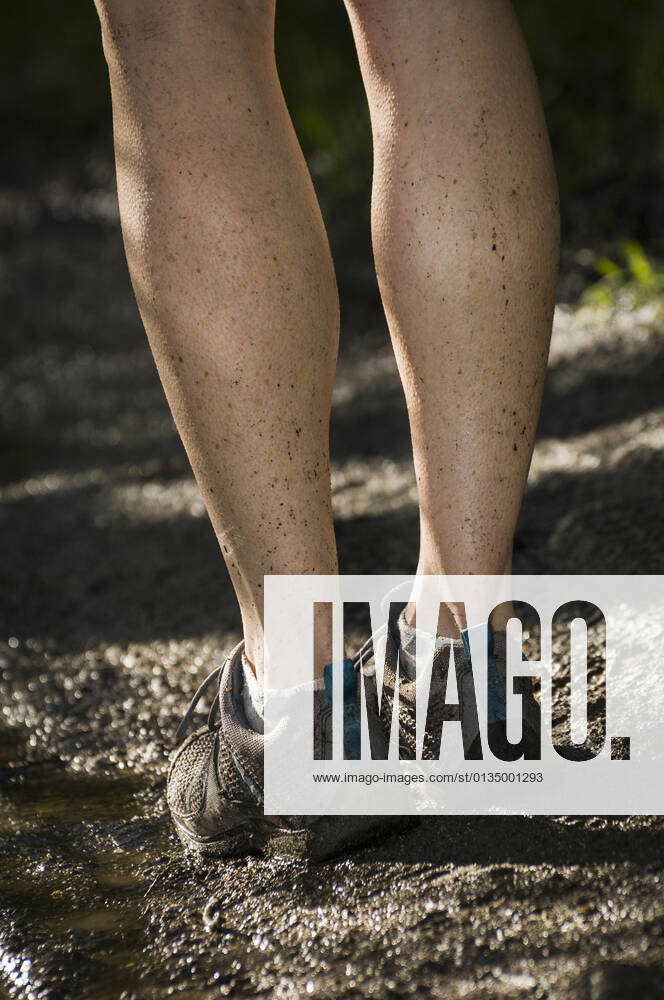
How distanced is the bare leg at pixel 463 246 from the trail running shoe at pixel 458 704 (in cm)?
5

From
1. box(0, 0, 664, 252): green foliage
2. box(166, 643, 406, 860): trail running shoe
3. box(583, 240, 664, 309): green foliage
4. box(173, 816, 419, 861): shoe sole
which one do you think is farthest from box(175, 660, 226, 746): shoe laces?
box(0, 0, 664, 252): green foliage

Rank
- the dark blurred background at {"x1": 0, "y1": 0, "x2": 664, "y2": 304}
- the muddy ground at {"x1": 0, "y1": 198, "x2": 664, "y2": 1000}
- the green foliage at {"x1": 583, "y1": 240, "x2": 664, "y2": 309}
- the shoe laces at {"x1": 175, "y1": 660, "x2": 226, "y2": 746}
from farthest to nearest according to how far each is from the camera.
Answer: the dark blurred background at {"x1": 0, "y1": 0, "x2": 664, "y2": 304}, the green foliage at {"x1": 583, "y1": 240, "x2": 664, "y2": 309}, the shoe laces at {"x1": 175, "y1": 660, "x2": 226, "y2": 746}, the muddy ground at {"x1": 0, "y1": 198, "x2": 664, "y2": 1000}

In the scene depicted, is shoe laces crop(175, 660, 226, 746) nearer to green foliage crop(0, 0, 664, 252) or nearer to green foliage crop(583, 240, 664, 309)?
green foliage crop(583, 240, 664, 309)

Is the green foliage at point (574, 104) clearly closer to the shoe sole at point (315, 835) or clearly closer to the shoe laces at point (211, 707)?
the shoe laces at point (211, 707)

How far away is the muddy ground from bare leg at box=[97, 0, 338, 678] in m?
0.38

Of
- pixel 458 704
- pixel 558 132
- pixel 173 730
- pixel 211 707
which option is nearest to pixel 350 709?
pixel 458 704

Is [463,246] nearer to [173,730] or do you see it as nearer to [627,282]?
[173,730]

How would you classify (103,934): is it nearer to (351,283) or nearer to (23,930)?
(23,930)

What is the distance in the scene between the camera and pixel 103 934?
4.14ft

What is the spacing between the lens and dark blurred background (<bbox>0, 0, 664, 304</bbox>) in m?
4.66

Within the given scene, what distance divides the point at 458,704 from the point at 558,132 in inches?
171

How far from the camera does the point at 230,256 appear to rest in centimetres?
128

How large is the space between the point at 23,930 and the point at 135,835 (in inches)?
8.9

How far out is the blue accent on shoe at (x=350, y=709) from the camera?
134 centimetres
